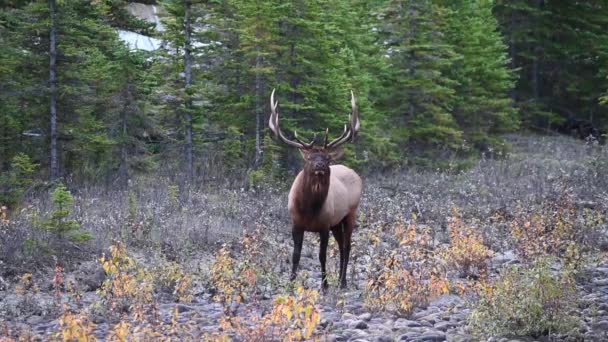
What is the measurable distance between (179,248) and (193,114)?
7191 millimetres

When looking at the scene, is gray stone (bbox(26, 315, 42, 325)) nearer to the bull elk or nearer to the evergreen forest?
the evergreen forest

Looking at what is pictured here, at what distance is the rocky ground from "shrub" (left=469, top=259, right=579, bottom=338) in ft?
0.36

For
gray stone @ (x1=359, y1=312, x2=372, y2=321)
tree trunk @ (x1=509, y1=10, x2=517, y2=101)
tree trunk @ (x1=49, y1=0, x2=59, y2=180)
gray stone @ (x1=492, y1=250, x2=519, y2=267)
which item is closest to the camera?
gray stone @ (x1=359, y1=312, x2=372, y2=321)

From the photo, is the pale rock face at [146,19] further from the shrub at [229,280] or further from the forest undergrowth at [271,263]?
the shrub at [229,280]

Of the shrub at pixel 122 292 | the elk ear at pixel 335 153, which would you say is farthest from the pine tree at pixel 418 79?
the shrub at pixel 122 292

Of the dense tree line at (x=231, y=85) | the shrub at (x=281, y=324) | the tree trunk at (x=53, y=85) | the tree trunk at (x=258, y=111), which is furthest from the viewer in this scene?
the tree trunk at (x=258, y=111)

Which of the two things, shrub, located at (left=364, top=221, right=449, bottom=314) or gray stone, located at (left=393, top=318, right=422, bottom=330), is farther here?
shrub, located at (left=364, top=221, right=449, bottom=314)

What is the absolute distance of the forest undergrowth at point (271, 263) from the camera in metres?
7.39

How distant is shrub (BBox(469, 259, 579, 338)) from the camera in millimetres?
7375

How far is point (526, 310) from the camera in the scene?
743 cm

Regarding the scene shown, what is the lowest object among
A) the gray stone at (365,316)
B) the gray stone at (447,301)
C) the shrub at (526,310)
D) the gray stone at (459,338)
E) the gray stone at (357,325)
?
the gray stone at (447,301)

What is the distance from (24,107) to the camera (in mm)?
15570

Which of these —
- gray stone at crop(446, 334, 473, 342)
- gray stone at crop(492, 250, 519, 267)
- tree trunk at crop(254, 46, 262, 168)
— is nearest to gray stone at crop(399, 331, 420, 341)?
gray stone at crop(446, 334, 473, 342)

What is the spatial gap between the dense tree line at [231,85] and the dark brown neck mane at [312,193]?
5.06m
